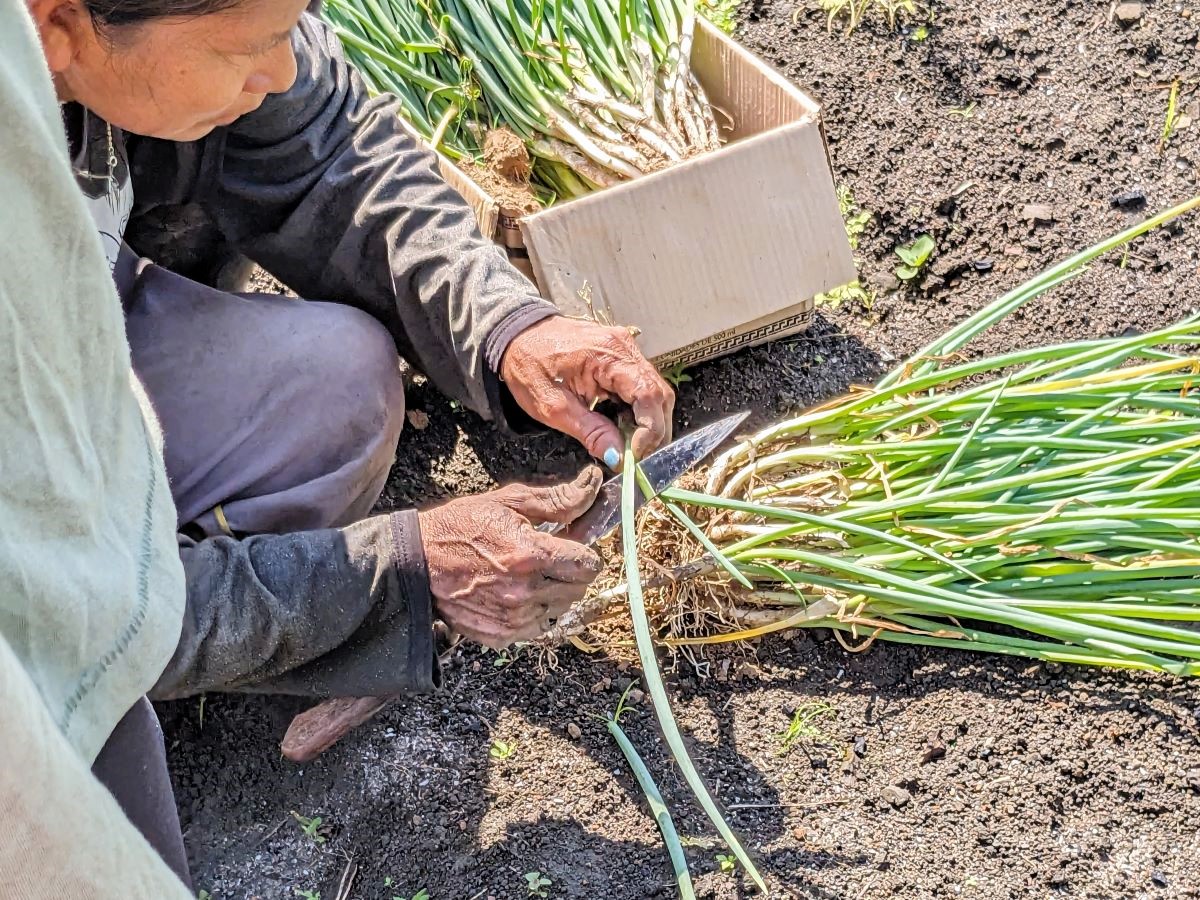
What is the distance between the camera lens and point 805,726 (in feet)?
5.57

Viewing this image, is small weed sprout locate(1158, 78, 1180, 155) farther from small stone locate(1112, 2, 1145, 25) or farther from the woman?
the woman

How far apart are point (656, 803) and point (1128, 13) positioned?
217 centimetres

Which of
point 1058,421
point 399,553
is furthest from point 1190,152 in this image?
point 399,553

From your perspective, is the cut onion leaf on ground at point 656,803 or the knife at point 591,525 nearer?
the cut onion leaf on ground at point 656,803

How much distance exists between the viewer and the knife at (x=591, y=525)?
1.49 metres

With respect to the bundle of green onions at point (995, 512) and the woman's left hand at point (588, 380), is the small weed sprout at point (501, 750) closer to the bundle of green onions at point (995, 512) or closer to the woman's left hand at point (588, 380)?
the bundle of green onions at point (995, 512)

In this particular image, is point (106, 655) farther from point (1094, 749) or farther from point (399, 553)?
point (1094, 749)

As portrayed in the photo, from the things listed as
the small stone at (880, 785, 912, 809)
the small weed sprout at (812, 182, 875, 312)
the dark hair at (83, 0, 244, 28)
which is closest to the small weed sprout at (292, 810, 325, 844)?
the small stone at (880, 785, 912, 809)

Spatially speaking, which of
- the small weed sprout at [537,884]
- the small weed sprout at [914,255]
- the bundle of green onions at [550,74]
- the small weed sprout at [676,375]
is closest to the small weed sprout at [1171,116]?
the small weed sprout at [914,255]

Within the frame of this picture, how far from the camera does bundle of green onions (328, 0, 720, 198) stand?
215 cm

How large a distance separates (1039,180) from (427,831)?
182 cm

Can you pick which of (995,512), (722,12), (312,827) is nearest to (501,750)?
(312,827)

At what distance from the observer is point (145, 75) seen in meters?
1.22

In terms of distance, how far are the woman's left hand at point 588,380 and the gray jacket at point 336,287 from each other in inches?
1.8
